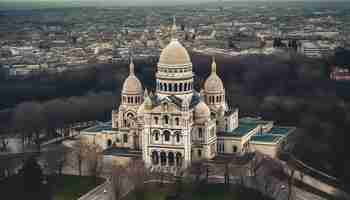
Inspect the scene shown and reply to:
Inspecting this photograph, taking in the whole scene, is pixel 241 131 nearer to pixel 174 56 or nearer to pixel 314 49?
pixel 174 56

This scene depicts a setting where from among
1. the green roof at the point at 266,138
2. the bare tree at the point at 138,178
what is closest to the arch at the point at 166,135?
the bare tree at the point at 138,178

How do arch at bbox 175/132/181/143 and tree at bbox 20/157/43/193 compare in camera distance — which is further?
arch at bbox 175/132/181/143

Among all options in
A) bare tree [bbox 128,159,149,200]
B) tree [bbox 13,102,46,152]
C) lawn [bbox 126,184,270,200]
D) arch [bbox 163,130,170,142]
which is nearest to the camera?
lawn [bbox 126,184,270,200]

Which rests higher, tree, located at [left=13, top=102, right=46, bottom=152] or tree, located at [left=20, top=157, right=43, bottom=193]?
tree, located at [left=20, top=157, right=43, bottom=193]

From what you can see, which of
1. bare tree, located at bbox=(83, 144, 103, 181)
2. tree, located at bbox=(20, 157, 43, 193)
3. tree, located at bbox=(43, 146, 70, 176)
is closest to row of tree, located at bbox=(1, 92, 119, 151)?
tree, located at bbox=(43, 146, 70, 176)

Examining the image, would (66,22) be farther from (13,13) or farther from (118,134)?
(118,134)

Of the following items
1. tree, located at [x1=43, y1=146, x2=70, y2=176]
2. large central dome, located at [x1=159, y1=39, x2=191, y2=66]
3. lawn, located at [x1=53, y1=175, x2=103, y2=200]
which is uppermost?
large central dome, located at [x1=159, y1=39, x2=191, y2=66]

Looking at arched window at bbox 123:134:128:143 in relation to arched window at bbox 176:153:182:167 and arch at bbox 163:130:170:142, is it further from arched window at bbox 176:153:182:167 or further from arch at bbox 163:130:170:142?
arched window at bbox 176:153:182:167
